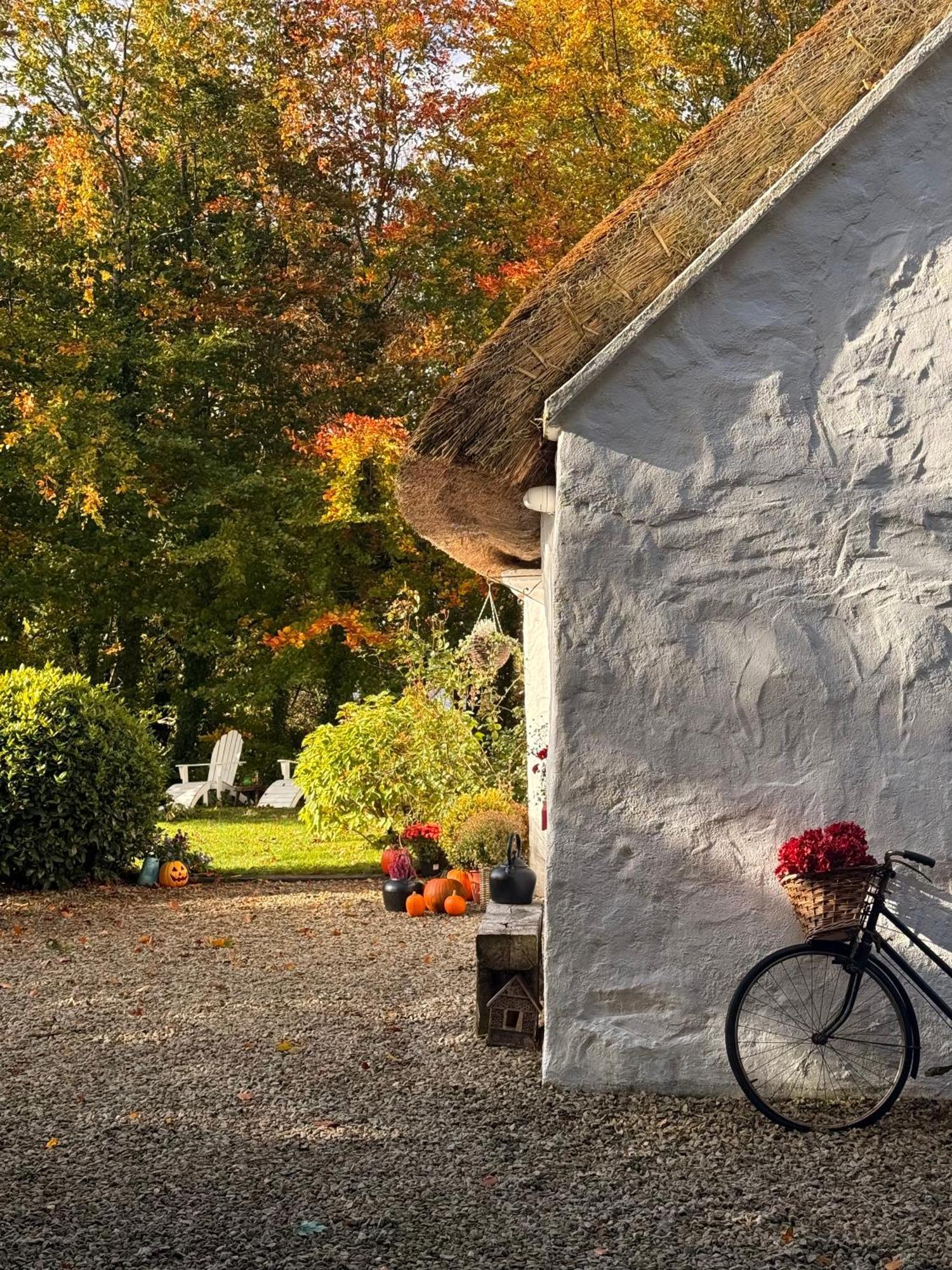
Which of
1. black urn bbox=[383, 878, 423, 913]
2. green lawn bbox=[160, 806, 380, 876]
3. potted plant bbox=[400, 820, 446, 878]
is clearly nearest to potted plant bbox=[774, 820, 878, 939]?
black urn bbox=[383, 878, 423, 913]

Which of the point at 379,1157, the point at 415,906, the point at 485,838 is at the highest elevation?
the point at 485,838

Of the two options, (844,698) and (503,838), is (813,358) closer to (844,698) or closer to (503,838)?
(844,698)

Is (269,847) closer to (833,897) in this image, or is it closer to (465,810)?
(465,810)

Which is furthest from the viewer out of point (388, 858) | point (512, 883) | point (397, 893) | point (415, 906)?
point (388, 858)

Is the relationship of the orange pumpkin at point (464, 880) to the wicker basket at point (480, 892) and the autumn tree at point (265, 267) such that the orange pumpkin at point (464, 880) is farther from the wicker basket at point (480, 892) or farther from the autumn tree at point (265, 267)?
the autumn tree at point (265, 267)

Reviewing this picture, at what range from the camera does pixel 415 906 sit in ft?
29.2

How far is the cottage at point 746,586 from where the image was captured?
4652 mm

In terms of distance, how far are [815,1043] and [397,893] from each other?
4804 mm

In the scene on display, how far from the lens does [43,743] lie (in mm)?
9594

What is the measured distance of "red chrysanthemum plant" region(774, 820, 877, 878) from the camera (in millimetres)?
4336

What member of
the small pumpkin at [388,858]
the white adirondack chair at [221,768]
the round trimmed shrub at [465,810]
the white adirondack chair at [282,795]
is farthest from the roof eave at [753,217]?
the white adirondack chair at [221,768]

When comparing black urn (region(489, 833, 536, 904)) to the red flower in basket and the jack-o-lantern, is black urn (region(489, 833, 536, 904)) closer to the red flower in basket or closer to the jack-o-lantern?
the red flower in basket

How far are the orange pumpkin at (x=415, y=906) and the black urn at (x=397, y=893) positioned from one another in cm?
7

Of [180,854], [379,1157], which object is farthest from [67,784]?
[379,1157]
